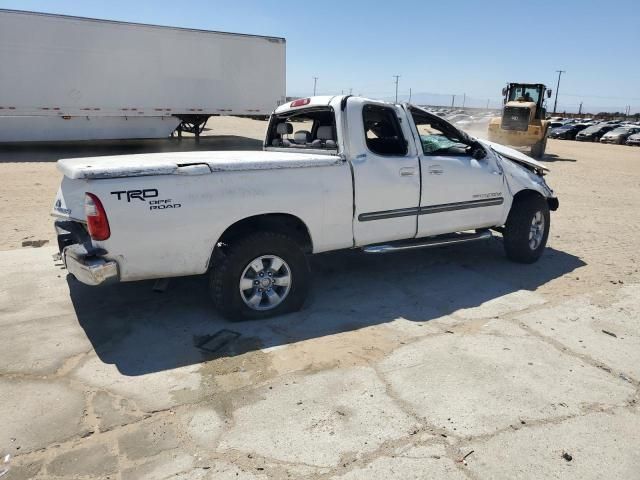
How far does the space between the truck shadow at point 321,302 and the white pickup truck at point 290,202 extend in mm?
320

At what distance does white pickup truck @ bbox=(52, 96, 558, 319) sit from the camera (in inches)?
145

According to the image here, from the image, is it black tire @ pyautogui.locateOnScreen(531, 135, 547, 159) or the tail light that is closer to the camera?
the tail light

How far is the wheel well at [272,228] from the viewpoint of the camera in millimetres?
4254

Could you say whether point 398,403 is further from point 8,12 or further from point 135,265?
point 8,12

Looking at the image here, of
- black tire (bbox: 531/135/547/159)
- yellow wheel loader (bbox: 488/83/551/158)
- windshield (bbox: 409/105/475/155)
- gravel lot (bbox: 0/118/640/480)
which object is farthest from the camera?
black tire (bbox: 531/135/547/159)

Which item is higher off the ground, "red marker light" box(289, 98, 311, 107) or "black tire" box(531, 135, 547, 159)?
"red marker light" box(289, 98, 311, 107)

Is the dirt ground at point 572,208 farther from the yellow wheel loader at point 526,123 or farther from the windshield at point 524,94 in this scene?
the windshield at point 524,94

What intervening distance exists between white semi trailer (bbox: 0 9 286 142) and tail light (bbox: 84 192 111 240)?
48.9 ft

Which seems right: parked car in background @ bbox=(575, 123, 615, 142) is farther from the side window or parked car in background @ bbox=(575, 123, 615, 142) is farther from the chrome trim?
the side window

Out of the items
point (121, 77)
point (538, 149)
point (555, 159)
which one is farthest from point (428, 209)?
point (555, 159)

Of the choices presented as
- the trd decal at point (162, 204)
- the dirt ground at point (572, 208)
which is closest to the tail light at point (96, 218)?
the trd decal at point (162, 204)

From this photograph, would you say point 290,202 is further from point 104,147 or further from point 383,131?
point 104,147

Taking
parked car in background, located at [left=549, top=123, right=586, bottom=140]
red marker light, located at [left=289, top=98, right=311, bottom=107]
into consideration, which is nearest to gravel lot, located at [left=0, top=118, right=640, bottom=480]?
red marker light, located at [left=289, top=98, right=311, bottom=107]

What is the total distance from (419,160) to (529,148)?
58.4ft
